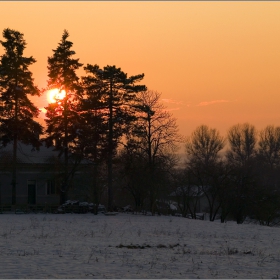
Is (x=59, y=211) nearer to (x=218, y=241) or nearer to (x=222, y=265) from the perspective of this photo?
(x=218, y=241)

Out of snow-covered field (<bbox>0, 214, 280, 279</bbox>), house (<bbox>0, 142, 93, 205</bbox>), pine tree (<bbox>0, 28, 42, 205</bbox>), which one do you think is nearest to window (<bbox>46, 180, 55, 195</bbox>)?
house (<bbox>0, 142, 93, 205</bbox>)

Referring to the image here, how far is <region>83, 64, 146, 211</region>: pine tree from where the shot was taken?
56.9 meters

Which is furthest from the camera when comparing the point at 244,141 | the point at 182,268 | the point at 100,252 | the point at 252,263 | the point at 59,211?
the point at 244,141

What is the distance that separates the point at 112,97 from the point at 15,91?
33.3 feet

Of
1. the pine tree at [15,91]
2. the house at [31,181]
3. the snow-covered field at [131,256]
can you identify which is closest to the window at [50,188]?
the house at [31,181]

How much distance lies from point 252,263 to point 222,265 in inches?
52.6

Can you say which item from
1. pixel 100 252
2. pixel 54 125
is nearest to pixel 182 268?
pixel 100 252

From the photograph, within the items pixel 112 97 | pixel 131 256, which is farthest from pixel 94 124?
pixel 131 256

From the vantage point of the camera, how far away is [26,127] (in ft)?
192

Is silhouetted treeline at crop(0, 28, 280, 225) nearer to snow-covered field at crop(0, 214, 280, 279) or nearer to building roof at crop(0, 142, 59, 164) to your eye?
building roof at crop(0, 142, 59, 164)

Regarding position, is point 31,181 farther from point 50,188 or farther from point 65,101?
point 65,101

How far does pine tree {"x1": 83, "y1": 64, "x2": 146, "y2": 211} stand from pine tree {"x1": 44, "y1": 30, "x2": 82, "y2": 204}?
2.77 m

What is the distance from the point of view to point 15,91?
189 ft

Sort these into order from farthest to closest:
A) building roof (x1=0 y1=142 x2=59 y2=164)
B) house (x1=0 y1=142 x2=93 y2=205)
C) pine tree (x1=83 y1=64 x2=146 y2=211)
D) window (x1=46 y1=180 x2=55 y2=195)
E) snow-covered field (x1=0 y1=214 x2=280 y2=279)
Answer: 1. window (x1=46 y1=180 x2=55 y2=195)
2. building roof (x1=0 y1=142 x2=59 y2=164)
3. house (x1=0 y1=142 x2=93 y2=205)
4. pine tree (x1=83 y1=64 x2=146 y2=211)
5. snow-covered field (x1=0 y1=214 x2=280 y2=279)
